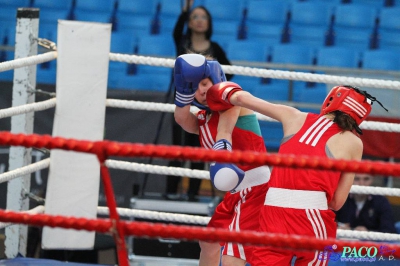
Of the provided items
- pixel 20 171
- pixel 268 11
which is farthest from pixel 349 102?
pixel 268 11

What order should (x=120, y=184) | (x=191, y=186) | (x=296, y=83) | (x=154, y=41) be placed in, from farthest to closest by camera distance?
(x=154, y=41) → (x=296, y=83) → (x=120, y=184) → (x=191, y=186)

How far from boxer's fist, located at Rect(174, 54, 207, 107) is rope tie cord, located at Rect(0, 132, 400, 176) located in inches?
35.9

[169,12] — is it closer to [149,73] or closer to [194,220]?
[149,73]

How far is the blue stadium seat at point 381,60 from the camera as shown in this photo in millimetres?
6797

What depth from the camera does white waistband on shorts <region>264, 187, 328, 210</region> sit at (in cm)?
241

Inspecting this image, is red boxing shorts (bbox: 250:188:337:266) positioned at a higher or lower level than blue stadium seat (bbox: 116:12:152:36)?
lower

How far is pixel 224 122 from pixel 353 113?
480 mm

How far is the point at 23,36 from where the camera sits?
3.34 meters

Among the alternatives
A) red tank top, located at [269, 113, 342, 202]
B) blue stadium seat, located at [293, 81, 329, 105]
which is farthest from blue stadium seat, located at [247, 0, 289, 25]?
red tank top, located at [269, 113, 342, 202]

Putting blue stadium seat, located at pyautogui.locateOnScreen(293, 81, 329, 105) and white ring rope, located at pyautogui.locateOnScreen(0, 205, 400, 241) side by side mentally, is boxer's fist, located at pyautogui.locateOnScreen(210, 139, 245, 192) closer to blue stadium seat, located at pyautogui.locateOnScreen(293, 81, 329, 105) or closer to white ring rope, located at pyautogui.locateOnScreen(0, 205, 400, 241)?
white ring rope, located at pyautogui.locateOnScreen(0, 205, 400, 241)

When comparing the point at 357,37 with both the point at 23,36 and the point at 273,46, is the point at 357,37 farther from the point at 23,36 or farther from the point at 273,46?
the point at 23,36

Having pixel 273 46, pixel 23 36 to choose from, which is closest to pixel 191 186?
pixel 23 36

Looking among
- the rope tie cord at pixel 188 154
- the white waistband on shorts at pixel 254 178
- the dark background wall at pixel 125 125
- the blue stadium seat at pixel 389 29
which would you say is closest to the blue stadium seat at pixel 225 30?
the blue stadium seat at pixel 389 29

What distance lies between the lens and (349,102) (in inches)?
97.1
